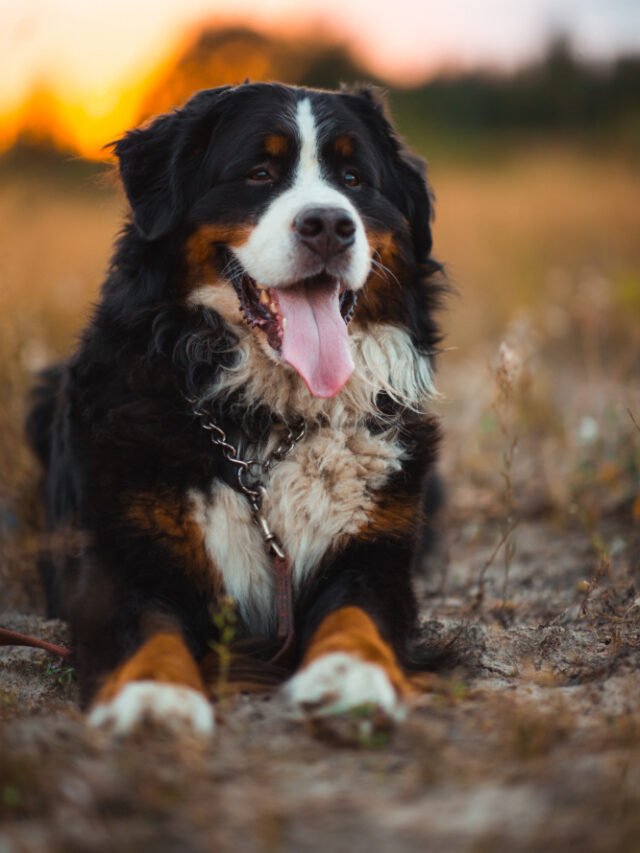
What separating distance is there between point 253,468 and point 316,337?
47 centimetres

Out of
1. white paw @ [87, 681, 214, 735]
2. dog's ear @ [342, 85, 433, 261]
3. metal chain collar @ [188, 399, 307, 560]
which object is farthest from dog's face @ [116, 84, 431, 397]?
white paw @ [87, 681, 214, 735]

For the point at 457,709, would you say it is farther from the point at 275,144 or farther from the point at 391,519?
the point at 275,144

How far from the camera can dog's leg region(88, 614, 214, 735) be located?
1782 mm

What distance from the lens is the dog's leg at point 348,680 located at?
1865mm

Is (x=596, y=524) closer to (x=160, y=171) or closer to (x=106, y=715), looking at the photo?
(x=160, y=171)

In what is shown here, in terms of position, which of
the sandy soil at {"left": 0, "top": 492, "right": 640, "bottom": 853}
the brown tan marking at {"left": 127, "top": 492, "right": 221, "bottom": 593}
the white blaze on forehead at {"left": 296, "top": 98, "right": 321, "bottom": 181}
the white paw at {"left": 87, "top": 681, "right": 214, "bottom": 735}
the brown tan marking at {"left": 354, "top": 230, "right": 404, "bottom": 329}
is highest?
the white blaze on forehead at {"left": 296, "top": 98, "right": 321, "bottom": 181}

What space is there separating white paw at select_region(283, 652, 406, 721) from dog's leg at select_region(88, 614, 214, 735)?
0.22 metres

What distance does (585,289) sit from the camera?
20.5ft

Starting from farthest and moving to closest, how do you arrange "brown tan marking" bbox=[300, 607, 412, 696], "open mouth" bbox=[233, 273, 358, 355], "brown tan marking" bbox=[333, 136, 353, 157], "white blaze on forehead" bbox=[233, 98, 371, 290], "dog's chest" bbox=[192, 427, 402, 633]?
"brown tan marking" bbox=[333, 136, 353, 157] → "open mouth" bbox=[233, 273, 358, 355] → "white blaze on forehead" bbox=[233, 98, 371, 290] → "dog's chest" bbox=[192, 427, 402, 633] → "brown tan marking" bbox=[300, 607, 412, 696]

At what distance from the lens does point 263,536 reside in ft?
8.36

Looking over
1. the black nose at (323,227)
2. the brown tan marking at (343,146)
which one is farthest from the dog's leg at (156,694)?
the brown tan marking at (343,146)

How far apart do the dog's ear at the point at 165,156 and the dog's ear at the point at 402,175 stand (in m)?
0.56

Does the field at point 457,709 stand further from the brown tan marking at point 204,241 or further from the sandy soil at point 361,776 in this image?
the brown tan marking at point 204,241

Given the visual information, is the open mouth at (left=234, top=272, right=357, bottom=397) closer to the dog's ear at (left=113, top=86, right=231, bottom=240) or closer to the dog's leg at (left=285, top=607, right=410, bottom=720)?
the dog's ear at (left=113, top=86, right=231, bottom=240)
